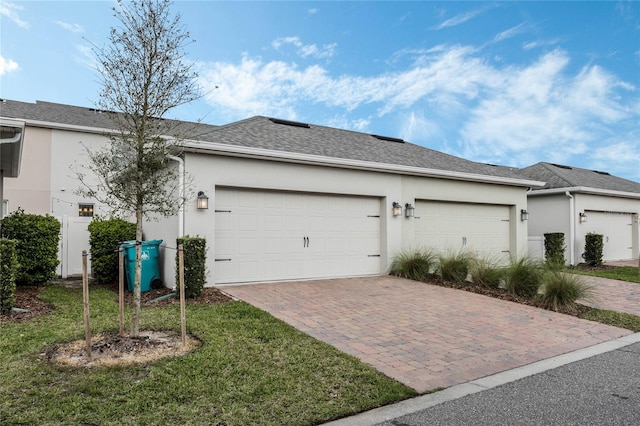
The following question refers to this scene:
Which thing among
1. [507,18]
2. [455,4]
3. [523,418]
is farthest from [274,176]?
[507,18]

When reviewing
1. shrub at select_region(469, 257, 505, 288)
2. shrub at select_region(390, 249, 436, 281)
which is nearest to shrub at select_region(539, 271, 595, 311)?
shrub at select_region(469, 257, 505, 288)

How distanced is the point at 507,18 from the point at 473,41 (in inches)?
43.0

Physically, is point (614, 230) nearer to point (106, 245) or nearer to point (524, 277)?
point (524, 277)

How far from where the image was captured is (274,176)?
8.79 m

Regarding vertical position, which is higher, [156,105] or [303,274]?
[156,105]

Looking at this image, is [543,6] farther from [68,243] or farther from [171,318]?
[68,243]

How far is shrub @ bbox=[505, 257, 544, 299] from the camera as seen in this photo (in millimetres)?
7933

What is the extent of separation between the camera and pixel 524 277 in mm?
8094

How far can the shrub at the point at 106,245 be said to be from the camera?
28.9 ft

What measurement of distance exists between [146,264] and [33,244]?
231 cm

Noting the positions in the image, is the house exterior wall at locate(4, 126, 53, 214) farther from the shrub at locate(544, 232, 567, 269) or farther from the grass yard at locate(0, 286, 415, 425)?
the shrub at locate(544, 232, 567, 269)

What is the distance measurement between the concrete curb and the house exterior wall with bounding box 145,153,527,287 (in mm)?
5501

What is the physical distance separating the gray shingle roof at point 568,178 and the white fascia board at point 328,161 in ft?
Result: 12.1

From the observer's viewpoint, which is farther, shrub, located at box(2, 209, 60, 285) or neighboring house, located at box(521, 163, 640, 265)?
neighboring house, located at box(521, 163, 640, 265)
